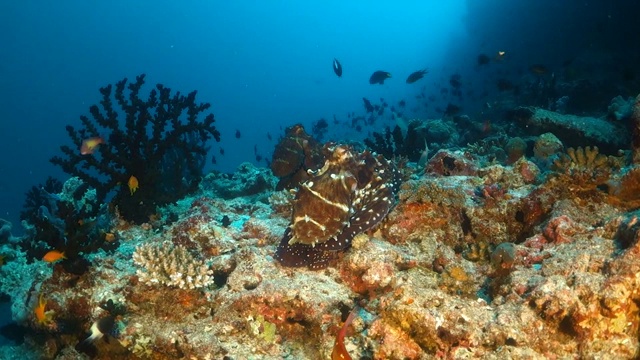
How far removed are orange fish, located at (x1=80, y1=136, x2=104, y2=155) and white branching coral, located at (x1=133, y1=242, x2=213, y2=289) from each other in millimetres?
2529

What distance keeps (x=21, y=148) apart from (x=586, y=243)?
149 metres

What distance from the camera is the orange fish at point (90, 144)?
22.1 ft

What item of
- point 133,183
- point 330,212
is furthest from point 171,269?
point 133,183

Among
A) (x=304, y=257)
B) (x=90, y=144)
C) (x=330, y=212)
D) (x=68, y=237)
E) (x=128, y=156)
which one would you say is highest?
(x=90, y=144)

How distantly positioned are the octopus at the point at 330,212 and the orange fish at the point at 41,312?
2863 millimetres

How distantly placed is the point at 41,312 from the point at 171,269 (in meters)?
1.52

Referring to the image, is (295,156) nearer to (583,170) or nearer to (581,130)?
(583,170)

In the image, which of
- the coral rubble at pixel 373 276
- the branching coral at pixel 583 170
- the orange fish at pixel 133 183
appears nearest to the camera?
the coral rubble at pixel 373 276

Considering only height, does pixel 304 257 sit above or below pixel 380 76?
below

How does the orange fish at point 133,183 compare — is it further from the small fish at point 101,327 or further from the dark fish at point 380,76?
the dark fish at point 380,76

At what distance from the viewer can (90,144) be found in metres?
6.77

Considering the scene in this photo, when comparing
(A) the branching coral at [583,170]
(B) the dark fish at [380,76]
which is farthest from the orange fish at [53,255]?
(B) the dark fish at [380,76]

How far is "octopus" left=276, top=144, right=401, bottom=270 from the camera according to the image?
4.85 meters

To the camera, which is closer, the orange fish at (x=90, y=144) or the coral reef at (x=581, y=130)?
the orange fish at (x=90, y=144)
